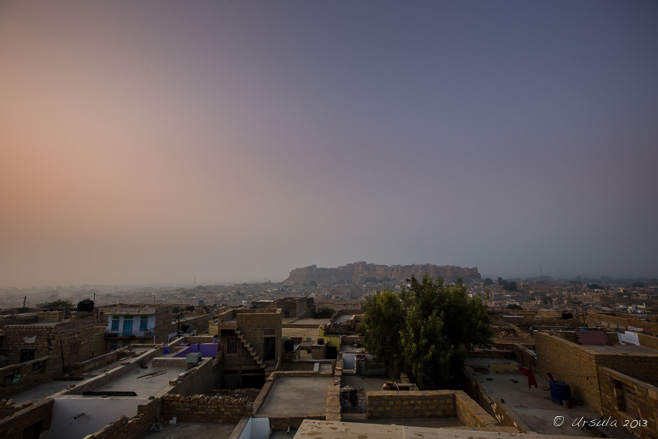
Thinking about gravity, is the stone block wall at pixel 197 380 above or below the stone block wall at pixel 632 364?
below

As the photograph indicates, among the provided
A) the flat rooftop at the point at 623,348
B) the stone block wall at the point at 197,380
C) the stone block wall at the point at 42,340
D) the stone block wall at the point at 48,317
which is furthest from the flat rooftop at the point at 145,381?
the flat rooftop at the point at 623,348

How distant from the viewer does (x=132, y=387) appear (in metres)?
13.6

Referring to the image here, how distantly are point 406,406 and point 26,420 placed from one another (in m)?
10.8

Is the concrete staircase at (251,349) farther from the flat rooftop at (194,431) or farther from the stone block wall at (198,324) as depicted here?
the stone block wall at (198,324)

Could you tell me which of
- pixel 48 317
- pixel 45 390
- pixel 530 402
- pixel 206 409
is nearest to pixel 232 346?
pixel 45 390

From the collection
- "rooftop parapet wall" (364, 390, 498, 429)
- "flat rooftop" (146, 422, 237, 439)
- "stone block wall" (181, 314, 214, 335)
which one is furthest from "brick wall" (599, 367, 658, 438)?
"stone block wall" (181, 314, 214, 335)

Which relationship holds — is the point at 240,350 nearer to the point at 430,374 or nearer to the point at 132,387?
the point at 132,387

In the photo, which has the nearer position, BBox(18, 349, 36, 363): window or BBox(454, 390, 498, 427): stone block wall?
BBox(454, 390, 498, 427): stone block wall

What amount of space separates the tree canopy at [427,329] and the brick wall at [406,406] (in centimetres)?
548

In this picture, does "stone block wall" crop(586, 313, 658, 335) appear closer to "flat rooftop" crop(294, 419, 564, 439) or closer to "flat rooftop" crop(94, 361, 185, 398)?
"flat rooftop" crop(294, 419, 564, 439)

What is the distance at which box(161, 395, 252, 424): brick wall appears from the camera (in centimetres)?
1048

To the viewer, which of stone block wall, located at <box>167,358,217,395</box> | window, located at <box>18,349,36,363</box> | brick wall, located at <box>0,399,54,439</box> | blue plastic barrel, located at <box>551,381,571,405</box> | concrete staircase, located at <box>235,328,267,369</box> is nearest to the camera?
brick wall, located at <box>0,399,54,439</box>

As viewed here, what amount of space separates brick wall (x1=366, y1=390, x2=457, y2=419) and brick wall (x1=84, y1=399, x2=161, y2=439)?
6.30 meters

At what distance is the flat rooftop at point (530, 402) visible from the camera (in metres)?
10.8
